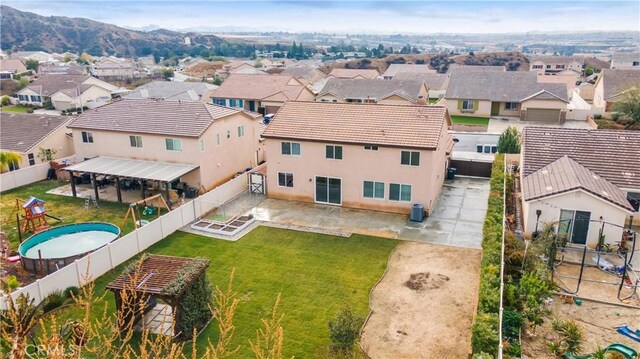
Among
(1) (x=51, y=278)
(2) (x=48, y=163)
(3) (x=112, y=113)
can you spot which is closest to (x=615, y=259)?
(1) (x=51, y=278)

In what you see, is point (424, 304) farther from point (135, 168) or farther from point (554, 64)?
point (554, 64)

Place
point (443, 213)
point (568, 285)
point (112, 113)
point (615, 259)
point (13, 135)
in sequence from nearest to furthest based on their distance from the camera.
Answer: point (568, 285) < point (615, 259) < point (443, 213) < point (112, 113) < point (13, 135)

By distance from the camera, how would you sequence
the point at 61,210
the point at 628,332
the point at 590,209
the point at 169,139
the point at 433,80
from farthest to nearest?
the point at 433,80, the point at 169,139, the point at 61,210, the point at 590,209, the point at 628,332

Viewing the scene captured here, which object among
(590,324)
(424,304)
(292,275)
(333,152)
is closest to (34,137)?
(333,152)

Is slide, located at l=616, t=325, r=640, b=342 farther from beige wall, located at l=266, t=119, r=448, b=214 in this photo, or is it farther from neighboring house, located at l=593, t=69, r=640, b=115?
neighboring house, located at l=593, t=69, r=640, b=115

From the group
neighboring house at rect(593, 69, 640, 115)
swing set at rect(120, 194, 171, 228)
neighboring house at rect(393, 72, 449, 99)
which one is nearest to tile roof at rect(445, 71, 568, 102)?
neighboring house at rect(593, 69, 640, 115)

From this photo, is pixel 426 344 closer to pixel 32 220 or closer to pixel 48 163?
pixel 32 220
